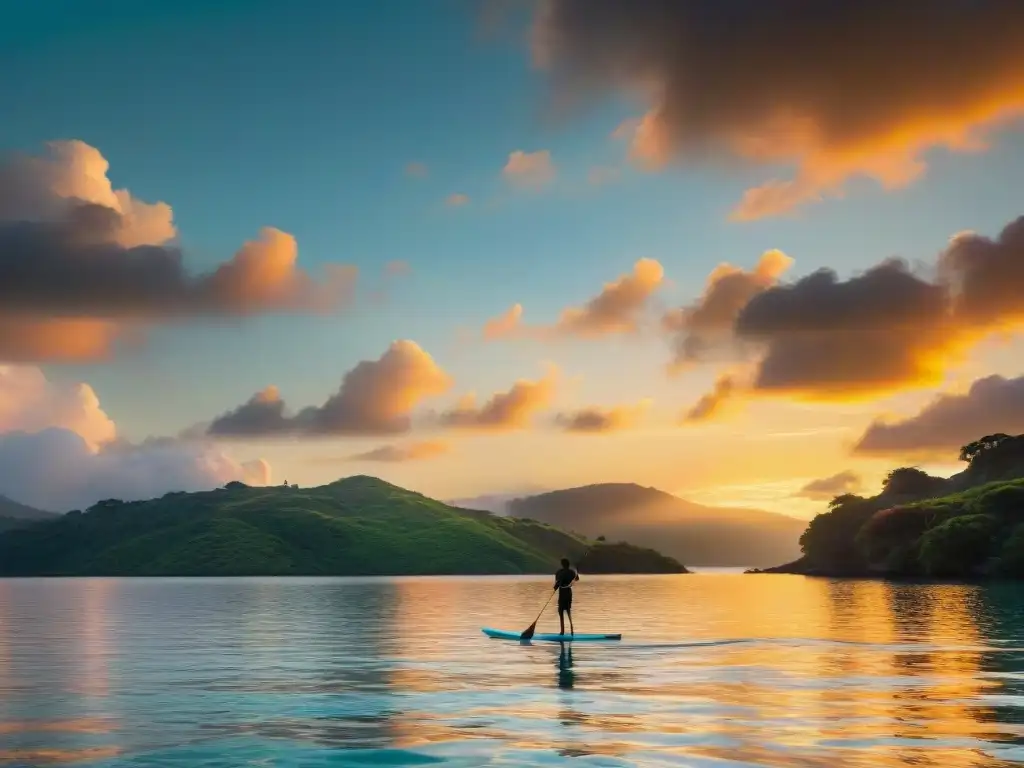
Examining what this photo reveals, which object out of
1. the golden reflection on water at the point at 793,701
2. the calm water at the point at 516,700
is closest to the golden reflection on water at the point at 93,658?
the calm water at the point at 516,700

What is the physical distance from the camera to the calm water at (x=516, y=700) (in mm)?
21562

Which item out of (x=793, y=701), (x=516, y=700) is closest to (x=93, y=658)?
(x=516, y=700)

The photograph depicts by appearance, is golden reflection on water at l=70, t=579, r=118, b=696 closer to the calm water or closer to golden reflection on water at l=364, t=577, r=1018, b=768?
the calm water

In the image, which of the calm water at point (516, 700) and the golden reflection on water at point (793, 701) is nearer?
the calm water at point (516, 700)

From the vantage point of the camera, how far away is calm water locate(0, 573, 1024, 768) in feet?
70.7

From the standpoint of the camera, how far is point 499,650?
48.1 m

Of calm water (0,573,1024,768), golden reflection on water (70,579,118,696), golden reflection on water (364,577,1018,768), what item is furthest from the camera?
golden reflection on water (70,579,118,696)

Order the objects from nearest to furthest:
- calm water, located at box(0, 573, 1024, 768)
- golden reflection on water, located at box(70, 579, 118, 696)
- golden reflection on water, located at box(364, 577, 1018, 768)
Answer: calm water, located at box(0, 573, 1024, 768)
golden reflection on water, located at box(364, 577, 1018, 768)
golden reflection on water, located at box(70, 579, 118, 696)

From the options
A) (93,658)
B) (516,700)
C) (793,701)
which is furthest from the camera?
(93,658)

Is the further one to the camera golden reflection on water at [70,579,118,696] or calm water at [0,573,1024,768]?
golden reflection on water at [70,579,118,696]

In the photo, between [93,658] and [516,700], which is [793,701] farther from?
[93,658]

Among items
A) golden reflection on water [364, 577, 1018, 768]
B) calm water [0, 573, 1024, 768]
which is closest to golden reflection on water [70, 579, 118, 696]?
calm water [0, 573, 1024, 768]

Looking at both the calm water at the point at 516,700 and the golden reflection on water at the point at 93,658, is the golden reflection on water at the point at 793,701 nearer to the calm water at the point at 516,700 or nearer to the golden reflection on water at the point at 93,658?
the calm water at the point at 516,700

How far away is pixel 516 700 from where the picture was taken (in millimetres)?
29562
